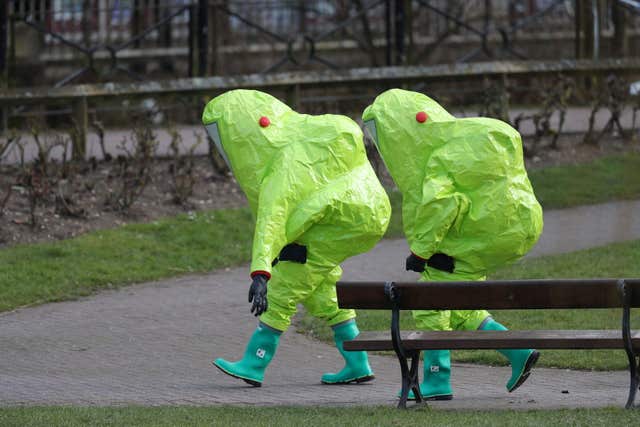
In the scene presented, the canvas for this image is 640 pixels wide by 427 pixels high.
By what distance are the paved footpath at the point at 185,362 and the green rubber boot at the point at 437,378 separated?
0.09 metres

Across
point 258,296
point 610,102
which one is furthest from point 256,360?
point 610,102

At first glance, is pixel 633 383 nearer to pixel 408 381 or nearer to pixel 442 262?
pixel 408 381

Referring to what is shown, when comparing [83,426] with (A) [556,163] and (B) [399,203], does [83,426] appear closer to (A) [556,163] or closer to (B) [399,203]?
(B) [399,203]

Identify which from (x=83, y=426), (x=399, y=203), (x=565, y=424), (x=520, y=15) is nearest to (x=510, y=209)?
(x=565, y=424)

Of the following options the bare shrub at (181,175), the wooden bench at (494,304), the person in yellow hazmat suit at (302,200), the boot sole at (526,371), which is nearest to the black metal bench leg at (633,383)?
the wooden bench at (494,304)

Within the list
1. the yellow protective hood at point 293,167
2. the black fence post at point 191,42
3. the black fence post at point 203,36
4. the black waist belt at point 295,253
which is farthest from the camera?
the black fence post at point 191,42

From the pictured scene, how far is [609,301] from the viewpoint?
636cm

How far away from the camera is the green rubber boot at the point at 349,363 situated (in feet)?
24.7

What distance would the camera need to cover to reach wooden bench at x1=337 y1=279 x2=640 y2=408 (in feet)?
20.9

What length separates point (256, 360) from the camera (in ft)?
24.4

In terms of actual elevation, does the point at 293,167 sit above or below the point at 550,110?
above

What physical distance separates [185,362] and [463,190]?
2.21 m

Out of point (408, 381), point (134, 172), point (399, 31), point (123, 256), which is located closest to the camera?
point (408, 381)

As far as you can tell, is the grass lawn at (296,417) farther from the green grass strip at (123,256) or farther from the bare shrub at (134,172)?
the bare shrub at (134,172)
